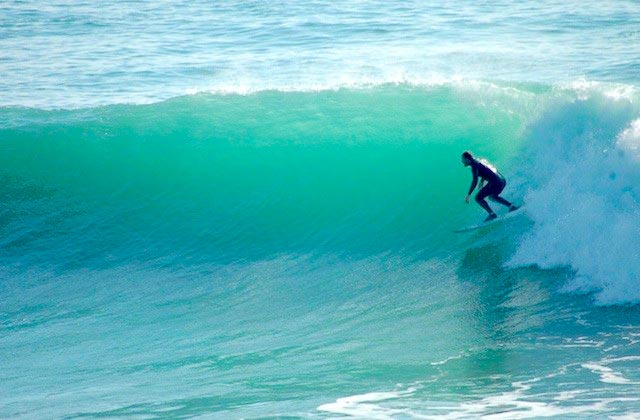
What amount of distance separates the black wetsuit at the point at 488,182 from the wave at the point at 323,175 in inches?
18.3

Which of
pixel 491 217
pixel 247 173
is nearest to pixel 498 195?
pixel 491 217

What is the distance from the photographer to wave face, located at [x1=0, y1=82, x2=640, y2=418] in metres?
7.51

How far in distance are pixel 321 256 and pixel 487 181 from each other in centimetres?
235

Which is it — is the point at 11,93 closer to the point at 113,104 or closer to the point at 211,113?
the point at 113,104

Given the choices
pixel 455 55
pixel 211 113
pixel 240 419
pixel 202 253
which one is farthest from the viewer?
pixel 455 55

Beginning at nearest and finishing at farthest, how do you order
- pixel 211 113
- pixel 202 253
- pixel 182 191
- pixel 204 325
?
pixel 204 325 → pixel 202 253 → pixel 182 191 → pixel 211 113

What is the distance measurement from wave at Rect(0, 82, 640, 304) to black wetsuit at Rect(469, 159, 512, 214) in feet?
1.52

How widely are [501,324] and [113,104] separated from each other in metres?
9.18

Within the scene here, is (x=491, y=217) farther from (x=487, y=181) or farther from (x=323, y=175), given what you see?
(x=323, y=175)

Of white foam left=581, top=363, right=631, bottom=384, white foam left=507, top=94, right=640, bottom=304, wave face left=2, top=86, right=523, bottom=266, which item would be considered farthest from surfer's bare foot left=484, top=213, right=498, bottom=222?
white foam left=581, top=363, right=631, bottom=384

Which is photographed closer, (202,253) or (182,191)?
(202,253)

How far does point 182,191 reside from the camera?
13.3 meters

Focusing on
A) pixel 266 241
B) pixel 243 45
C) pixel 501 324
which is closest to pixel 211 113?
pixel 266 241

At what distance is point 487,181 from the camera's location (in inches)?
429
